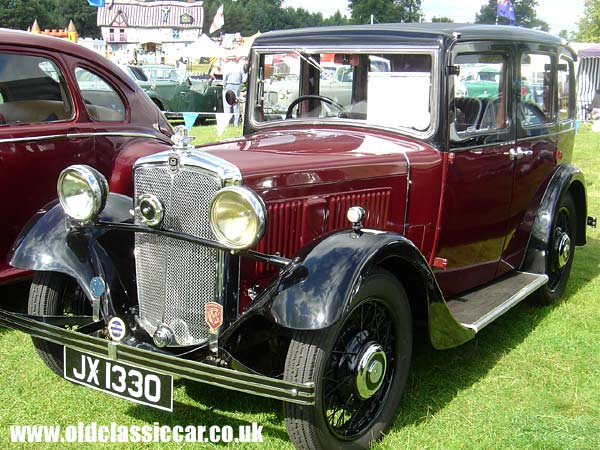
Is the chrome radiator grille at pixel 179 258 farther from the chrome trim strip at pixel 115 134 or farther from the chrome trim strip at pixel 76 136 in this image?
the chrome trim strip at pixel 115 134

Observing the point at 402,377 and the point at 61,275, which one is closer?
the point at 402,377

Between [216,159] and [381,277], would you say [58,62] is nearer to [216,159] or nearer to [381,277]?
[216,159]

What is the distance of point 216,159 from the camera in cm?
275

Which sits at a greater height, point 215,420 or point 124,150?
point 124,150

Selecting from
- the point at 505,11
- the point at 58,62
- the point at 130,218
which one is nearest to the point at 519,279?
the point at 130,218

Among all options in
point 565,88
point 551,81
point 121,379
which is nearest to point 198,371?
point 121,379

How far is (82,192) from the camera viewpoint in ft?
9.70

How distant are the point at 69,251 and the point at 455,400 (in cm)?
205

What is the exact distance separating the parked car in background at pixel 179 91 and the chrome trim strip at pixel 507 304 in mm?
11921

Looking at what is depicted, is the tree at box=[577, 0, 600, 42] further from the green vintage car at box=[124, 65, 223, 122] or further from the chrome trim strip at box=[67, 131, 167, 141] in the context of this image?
the chrome trim strip at box=[67, 131, 167, 141]

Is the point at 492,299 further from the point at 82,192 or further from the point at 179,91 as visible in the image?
the point at 179,91

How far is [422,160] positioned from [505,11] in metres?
19.8

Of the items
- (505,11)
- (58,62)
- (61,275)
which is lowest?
(61,275)

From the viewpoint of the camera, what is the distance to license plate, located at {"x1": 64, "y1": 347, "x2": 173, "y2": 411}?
2.58m
